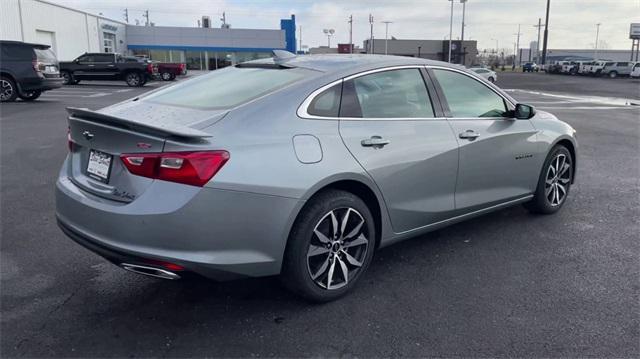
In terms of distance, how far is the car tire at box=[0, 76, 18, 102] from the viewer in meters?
16.0

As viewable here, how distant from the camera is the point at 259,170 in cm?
297

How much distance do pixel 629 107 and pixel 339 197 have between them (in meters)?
19.3

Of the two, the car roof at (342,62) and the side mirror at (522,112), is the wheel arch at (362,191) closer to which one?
the car roof at (342,62)

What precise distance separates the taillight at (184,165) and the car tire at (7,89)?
15850 millimetres

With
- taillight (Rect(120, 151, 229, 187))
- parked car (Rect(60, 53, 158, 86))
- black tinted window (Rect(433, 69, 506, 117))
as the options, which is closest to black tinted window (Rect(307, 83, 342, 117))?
taillight (Rect(120, 151, 229, 187))

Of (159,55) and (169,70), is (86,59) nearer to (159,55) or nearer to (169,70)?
(169,70)

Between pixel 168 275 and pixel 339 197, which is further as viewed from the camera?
pixel 339 197

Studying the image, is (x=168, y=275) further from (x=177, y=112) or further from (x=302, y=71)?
(x=302, y=71)

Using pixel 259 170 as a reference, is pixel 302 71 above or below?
above

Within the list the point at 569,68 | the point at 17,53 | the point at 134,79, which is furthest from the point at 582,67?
the point at 17,53

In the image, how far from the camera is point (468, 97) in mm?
4484

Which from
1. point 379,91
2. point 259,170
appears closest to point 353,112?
point 379,91

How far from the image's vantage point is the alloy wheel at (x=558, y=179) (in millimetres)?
5309

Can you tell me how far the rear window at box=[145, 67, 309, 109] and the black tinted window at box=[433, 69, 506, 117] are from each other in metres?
1.27
